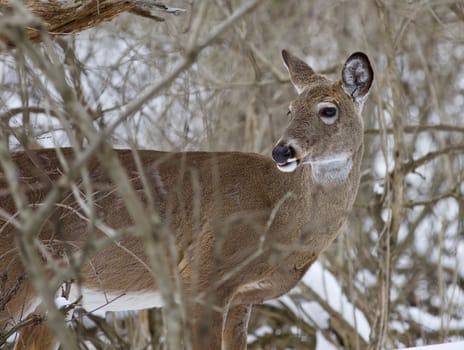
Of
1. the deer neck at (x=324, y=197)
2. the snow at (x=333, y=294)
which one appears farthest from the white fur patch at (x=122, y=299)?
the snow at (x=333, y=294)

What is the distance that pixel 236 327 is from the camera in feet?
20.0

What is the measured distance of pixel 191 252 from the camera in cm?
569

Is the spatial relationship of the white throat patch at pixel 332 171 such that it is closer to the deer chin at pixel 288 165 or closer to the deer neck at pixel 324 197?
the deer neck at pixel 324 197

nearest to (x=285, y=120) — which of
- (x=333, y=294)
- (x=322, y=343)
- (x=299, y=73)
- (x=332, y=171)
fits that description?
(x=333, y=294)

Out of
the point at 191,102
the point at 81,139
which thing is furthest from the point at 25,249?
the point at 191,102

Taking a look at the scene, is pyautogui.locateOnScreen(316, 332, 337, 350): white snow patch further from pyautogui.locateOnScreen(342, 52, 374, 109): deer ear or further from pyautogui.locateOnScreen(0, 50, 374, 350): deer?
pyautogui.locateOnScreen(342, 52, 374, 109): deer ear

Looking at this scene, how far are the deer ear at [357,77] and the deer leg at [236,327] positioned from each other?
1.62m

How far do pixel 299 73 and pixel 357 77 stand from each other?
0.48m

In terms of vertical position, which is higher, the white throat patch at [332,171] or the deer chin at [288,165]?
the white throat patch at [332,171]

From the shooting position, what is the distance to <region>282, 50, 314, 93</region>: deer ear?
609cm

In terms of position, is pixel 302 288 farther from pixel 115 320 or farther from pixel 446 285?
pixel 446 285

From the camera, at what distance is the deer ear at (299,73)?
240 inches

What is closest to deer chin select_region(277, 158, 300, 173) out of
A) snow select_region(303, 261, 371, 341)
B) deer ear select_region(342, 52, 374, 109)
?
deer ear select_region(342, 52, 374, 109)

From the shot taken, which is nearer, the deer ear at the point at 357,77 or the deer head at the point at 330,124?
the deer head at the point at 330,124
